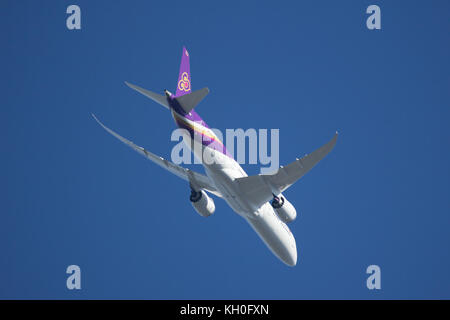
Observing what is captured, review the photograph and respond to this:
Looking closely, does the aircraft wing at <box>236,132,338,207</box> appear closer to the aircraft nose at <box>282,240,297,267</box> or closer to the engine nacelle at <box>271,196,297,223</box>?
the engine nacelle at <box>271,196,297,223</box>

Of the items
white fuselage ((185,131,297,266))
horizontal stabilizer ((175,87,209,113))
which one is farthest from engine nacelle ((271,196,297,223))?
horizontal stabilizer ((175,87,209,113))

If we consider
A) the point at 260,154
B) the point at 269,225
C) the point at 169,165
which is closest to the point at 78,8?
the point at 169,165

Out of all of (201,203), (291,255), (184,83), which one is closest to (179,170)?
(201,203)

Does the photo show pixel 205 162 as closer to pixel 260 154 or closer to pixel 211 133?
pixel 211 133

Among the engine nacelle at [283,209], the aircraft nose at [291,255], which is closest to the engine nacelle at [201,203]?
the engine nacelle at [283,209]

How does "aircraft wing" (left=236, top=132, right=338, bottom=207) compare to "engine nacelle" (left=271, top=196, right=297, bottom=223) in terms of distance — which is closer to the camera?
"aircraft wing" (left=236, top=132, right=338, bottom=207)

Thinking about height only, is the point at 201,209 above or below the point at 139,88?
below

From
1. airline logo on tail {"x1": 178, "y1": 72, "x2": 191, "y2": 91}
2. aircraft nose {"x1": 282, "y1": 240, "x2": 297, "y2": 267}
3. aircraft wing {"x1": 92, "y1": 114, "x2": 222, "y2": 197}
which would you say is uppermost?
airline logo on tail {"x1": 178, "y1": 72, "x2": 191, "y2": 91}

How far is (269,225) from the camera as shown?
33969 millimetres

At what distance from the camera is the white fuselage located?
30.5 meters

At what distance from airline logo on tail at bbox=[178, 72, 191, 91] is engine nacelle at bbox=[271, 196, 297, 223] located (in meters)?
7.33

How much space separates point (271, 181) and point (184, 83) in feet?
22.2

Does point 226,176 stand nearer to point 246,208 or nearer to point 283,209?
point 246,208

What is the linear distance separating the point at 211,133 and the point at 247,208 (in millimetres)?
4464
